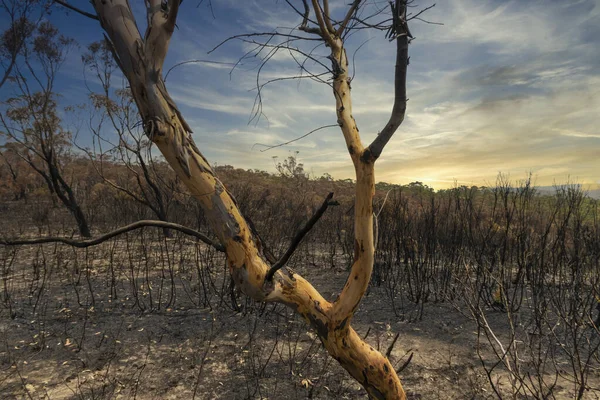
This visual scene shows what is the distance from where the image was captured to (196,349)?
3.33 meters

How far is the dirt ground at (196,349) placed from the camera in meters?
2.73

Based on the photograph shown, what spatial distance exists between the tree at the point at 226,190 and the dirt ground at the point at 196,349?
727 mm

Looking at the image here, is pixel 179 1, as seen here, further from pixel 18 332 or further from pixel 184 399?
pixel 18 332

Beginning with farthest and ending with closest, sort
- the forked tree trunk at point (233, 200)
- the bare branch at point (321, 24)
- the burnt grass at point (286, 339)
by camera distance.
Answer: the burnt grass at point (286, 339)
the bare branch at point (321, 24)
the forked tree trunk at point (233, 200)

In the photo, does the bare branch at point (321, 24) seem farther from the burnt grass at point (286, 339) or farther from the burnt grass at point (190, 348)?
the burnt grass at point (190, 348)

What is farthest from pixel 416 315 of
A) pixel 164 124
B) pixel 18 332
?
pixel 18 332

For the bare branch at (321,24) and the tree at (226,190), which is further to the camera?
the bare branch at (321,24)

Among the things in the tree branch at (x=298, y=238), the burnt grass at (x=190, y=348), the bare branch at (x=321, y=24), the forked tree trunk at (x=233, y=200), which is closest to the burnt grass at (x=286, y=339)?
the burnt grass at (x=190, y=348)

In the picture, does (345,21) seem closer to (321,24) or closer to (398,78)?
(321,24)

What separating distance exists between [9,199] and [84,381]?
16.8m

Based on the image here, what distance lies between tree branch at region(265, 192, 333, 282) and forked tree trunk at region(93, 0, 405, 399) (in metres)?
0.08

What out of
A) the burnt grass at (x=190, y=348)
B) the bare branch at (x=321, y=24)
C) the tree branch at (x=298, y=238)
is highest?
the bare branch at (x=321, y=24)

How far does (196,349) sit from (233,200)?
2204mm

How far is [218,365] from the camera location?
10.1 feet
